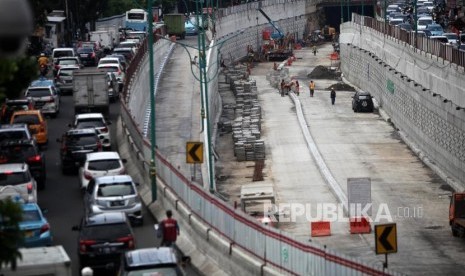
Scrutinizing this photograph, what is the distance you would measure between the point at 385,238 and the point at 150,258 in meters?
5.37

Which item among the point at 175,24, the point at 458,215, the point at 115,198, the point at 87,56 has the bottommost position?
the point at 458,215

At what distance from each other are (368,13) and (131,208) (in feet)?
500

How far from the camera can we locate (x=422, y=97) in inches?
2606

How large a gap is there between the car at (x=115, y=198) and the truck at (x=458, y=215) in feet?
36.0

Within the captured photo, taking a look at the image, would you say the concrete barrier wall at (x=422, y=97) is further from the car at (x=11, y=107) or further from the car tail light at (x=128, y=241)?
the car tail light at (x=128, y=241)

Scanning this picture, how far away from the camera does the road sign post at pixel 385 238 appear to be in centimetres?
2559

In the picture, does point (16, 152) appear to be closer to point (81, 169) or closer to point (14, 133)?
point (81, 169)

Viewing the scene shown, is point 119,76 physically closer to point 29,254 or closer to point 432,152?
point 432,152

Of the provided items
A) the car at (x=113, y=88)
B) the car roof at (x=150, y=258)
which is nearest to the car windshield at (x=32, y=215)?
the car roof at (x=150, y=258)

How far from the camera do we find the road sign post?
1008 inches

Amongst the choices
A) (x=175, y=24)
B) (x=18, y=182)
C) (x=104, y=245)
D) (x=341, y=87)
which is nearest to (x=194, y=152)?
(x=18, y=182)

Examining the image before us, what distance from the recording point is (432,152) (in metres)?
61.8

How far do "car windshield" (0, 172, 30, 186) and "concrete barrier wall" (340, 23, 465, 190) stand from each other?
2299 cm

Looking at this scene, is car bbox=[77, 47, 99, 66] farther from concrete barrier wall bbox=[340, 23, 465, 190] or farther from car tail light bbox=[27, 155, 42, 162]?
car tail light bbox=[27, 155, 42, 162]
